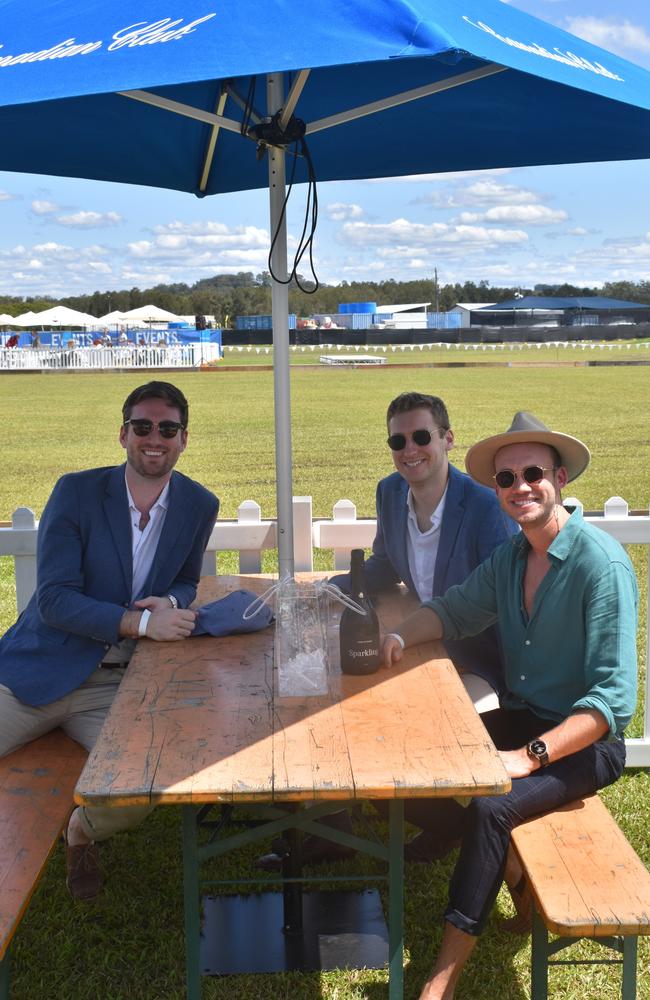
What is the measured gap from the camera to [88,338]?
219ft

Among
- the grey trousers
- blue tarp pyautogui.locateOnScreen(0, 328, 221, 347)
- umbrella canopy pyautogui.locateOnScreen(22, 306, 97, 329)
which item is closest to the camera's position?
the grey trousers

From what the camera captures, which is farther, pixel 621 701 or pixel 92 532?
pixel 92 532

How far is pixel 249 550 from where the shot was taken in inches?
153

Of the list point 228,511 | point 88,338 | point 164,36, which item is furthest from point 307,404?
point 88,338


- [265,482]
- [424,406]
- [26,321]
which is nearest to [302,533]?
[424,406]

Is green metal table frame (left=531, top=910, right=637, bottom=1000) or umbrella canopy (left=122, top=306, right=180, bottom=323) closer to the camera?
green metal table frame (left=531, top=910, right=637, bottom=1000)

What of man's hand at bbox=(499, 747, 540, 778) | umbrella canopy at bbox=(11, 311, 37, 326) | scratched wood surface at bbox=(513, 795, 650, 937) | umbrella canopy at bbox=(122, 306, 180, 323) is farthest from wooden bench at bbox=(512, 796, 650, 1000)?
umbrella canopy at bbox=(122, 306, 180, 323)

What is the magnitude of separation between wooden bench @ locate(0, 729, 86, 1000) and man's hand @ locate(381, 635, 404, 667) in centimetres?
96

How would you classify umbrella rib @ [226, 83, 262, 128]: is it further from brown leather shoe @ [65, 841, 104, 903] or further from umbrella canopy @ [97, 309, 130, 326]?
umbrella canopy @ [97, 309, 130, 326]

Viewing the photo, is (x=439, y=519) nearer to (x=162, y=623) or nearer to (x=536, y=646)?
(x=536, y=646)

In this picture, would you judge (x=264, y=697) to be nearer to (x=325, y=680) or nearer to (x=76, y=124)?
(x=325, y=680)

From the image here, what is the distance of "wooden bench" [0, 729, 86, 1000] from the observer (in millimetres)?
2176

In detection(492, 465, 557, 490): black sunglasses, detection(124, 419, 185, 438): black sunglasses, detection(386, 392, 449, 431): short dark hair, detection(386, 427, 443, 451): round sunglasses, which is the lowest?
detection(492, 465, 557, 490): black sunglasses

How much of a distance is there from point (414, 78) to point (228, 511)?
7490 millimetres
